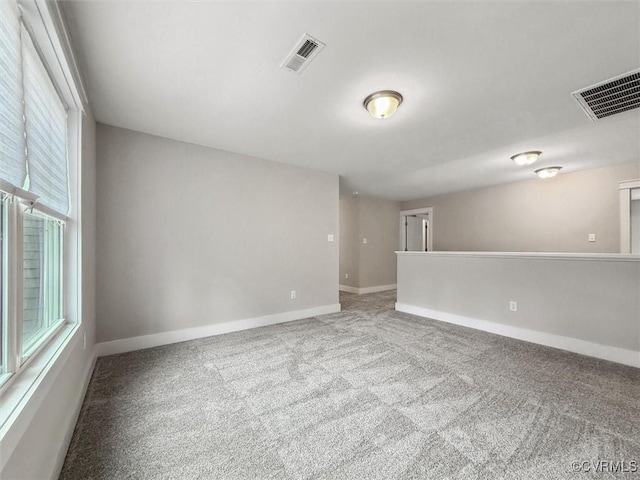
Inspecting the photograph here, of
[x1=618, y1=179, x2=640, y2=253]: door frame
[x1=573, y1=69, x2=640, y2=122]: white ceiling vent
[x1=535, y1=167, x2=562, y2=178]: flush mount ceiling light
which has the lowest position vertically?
[x1=618, y1=179, x2=640, y2=253]: door frame

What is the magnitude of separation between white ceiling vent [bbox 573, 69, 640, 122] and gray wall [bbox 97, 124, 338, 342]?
3185 mm

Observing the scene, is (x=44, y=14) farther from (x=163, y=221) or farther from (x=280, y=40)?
(x=163, y=221)

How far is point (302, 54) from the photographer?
5.63ft

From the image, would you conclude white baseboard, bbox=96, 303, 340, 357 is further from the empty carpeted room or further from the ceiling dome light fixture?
the ceiling dome light fixture

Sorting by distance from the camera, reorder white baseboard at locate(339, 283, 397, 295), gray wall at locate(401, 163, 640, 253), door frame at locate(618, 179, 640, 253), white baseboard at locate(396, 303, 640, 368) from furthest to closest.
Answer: white baseboard at locate(339, 283, 397, 295) → gray wall at locate(401, 163, 640, 253) → door frame at locate(618, 179, 640, 253) → white baseboard at locate(396, 303, 640, 368)

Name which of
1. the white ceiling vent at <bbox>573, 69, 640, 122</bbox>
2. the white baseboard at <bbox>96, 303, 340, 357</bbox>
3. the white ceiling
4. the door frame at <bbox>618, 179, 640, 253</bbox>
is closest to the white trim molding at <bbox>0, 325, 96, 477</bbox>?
the white baseboard at <bbox>96, 303, 340, 357</bbox>

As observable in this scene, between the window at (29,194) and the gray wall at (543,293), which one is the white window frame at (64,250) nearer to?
the window at (29,194)

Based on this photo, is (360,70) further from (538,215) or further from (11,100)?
(538,215)

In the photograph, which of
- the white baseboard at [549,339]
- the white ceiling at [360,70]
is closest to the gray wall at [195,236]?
the white ceiling at [360,70]

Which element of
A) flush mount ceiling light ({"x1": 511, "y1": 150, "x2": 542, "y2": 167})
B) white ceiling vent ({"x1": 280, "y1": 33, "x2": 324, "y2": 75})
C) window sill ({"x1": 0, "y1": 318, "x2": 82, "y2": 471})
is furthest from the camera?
flush mount ceiling light ({"x1": 511, "y1": 150, "x2": 542, "y2": 167})

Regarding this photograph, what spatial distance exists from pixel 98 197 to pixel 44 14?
1862 millimetres

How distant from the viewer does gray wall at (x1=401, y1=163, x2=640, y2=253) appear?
4.14 m

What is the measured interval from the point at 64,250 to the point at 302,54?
6.95 ft

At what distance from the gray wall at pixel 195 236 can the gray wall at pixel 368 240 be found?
232 cm
